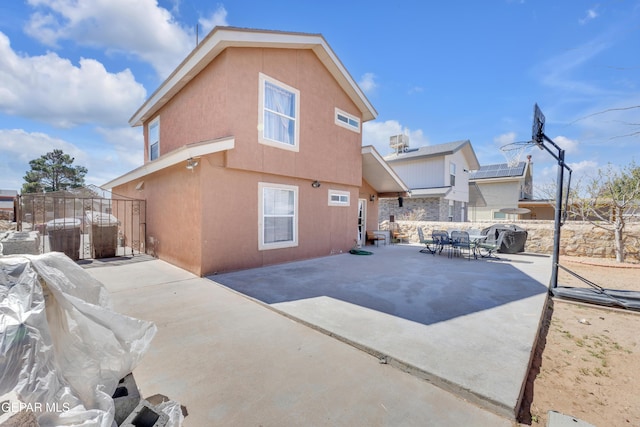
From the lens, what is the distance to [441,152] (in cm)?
1852

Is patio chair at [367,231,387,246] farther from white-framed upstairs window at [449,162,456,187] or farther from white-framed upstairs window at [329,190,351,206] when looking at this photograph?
white-framed upstairs window at [449,162,456,187]

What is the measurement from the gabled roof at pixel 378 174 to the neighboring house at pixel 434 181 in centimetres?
408

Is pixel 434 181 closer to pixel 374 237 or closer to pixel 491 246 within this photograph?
pixel 374 237

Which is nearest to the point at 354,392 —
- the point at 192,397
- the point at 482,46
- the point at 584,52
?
the point at 192,397

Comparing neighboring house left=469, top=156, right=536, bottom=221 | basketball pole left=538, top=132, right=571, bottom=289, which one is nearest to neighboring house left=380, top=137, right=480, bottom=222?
neighboring house left=469, top=156, right=536, bottom=221

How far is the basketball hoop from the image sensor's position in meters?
5.61

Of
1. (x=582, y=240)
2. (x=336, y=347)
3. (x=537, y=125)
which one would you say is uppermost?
(x=537, y=125)

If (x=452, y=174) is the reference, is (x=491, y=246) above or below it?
below

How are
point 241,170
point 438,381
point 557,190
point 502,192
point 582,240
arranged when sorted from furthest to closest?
point 502,192 < point 582,240 < point 241,170 < point 557,190 < point 438,381

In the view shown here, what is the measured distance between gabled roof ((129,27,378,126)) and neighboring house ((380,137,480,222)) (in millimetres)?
8898

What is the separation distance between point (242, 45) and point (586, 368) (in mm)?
9125

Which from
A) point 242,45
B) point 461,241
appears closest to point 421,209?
point 461,241

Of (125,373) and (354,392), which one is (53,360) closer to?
(125,373)

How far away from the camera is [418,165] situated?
19891 mm
